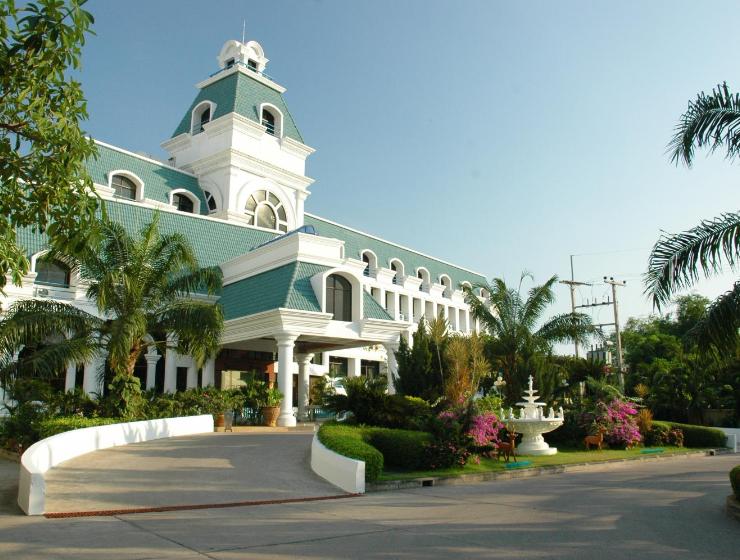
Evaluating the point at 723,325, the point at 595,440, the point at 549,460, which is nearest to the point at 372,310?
the point at 595,440

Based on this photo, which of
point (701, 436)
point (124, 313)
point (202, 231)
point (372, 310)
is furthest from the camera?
point (202, 231)

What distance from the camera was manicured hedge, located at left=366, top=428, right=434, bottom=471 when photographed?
48.0ft

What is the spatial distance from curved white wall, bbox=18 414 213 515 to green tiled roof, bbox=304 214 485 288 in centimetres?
2153

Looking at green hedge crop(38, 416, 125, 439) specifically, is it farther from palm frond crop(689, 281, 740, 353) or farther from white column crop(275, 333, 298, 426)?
palm frond crop(689, 281, 740, 353)

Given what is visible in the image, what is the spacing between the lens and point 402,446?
1466 centimetres

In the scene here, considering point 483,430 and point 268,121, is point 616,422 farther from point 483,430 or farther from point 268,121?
point 268,121

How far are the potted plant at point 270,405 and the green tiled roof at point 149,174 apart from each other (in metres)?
14.4

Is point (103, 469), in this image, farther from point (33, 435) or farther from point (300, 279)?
point (300, 279)

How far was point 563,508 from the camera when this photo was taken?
10.1 metres

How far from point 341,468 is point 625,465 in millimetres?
10627

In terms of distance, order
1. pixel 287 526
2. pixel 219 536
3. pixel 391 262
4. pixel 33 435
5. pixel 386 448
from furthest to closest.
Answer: pixel 391 262 → pixel 33 435 → pixel 386 448 → pixel 287 526 → pixel 219 536

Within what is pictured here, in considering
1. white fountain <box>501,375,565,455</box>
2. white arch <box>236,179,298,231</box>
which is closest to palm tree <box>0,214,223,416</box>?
white fountain <box>501,375,565,455</box>

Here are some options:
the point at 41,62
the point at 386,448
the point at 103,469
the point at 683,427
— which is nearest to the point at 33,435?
the point at 103,469

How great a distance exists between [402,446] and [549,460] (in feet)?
18.2
